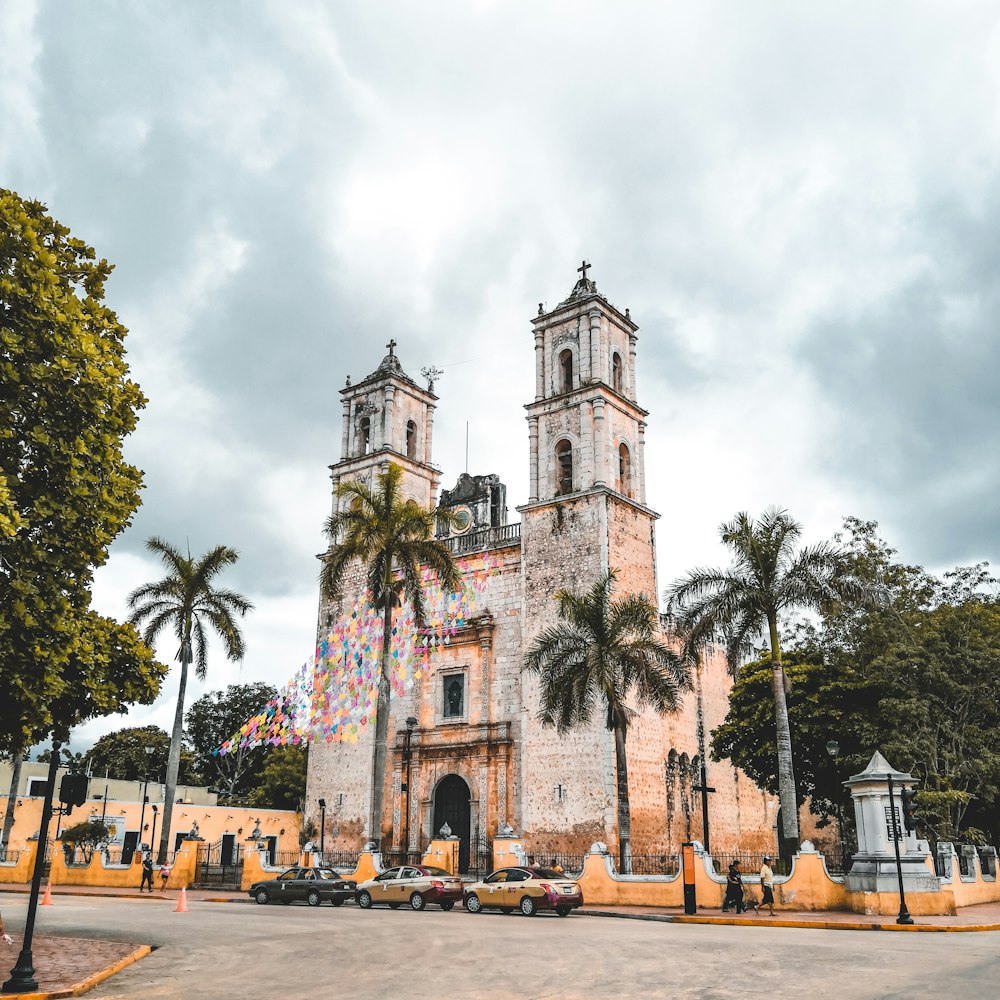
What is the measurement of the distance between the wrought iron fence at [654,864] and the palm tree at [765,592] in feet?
19.2

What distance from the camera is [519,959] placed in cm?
1122

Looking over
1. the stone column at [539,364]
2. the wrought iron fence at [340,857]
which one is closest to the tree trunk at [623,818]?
the wrought iron fence at [340,857]

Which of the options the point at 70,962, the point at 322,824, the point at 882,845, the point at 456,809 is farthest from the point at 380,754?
the point at 70,962

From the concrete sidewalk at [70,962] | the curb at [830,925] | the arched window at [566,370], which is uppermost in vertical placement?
the arched window at [566,370]

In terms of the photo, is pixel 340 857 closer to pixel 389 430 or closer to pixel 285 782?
pixel 285 782

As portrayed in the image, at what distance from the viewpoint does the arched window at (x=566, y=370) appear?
→ 109 ft

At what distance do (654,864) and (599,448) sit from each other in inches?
500

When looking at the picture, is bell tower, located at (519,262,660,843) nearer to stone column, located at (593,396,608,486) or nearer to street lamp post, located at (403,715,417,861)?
stone column, located at (593,396,608,486)

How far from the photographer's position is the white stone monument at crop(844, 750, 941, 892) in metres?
18.0

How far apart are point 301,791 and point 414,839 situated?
1385cm

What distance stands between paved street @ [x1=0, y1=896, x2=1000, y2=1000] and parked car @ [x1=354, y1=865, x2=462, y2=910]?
298 centimetres

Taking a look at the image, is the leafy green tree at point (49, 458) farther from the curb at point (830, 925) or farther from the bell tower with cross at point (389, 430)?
the bell tower with cross at point (389, 430)

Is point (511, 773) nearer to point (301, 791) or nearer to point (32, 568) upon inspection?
point (301, 791)

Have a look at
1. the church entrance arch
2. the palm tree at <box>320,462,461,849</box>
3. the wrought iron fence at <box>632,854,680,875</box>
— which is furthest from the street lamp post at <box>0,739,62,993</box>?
the church entrance arch
